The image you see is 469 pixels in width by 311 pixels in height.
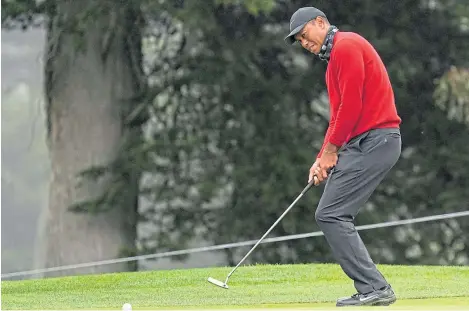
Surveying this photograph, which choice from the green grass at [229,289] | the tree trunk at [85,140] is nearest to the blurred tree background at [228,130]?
the tree trunk at [85,140]

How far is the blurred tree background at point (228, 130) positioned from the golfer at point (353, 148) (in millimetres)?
9205

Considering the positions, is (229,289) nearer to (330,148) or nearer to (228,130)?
(330,148)

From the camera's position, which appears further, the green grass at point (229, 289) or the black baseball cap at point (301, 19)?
the green grass at point (229, 289)

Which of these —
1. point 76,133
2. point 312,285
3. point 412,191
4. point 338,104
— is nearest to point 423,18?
point 412,191

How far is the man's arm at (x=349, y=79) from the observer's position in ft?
19.5

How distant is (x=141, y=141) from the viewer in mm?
15984

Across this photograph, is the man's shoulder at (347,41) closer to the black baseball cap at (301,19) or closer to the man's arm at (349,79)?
the man's arm at (349,79)

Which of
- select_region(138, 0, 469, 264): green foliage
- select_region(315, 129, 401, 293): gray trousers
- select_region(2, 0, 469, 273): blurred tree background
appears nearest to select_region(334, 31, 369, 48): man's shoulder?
select_region(315, 129, 401, 293): gray trousers

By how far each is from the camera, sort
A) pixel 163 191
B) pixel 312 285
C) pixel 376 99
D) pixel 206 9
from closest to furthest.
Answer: pixel 376 99
pixel 312 285
pixel 206 9
pixel 163 191

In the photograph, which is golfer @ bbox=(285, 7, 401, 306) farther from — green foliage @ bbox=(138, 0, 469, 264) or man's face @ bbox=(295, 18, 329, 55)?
green foliage @ bbox=(138, 0, 469, 264)

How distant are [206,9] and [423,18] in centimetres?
336

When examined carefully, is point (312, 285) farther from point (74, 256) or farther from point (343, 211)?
point (74, 256)

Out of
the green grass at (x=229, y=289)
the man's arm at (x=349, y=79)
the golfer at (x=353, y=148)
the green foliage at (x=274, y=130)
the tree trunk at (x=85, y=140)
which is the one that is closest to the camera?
the man's arm at (x=349, y=79)

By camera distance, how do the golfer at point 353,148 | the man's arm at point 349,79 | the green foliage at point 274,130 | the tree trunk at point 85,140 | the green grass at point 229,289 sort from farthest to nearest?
the green foliage at point 274,130 < the tree trunk at point 85,140 < the green grass at point 229,289 < the golfer at point 353,148 < the man's arm at point 349,79
